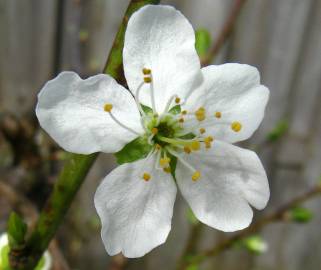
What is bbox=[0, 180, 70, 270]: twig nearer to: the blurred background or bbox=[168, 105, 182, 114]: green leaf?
the blurred background

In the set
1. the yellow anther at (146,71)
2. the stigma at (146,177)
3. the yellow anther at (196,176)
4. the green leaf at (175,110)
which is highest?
the yellow anther at (146,71)

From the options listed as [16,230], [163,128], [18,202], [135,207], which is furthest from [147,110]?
[18,202]

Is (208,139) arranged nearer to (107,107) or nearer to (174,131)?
(174,131)

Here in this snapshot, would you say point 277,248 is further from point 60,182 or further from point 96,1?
point 60,182

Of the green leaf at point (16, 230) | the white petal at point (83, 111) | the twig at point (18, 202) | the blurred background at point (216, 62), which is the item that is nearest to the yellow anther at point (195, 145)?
the white petal at point (83, 111)

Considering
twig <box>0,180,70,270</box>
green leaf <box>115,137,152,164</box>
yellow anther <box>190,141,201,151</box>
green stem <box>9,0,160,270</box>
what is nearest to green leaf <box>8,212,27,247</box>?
green stem <box>9,0,160,270</box>

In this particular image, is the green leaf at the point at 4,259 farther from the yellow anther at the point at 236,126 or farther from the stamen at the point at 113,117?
the yellow anther at the point at 236,126

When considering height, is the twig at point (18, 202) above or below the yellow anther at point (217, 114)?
below
